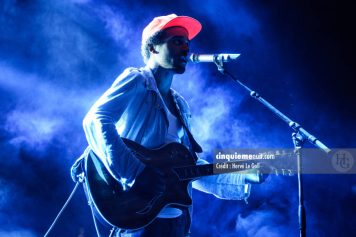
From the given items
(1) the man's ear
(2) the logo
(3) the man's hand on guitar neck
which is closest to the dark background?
(2) the logo

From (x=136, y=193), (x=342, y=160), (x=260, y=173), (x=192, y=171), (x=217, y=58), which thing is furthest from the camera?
(x=342, y=160)

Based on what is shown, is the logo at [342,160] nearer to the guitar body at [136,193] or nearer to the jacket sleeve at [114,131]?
the guitar body at [136,193]

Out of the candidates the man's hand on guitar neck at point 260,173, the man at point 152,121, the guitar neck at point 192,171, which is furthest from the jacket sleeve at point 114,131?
the man's hand on guitar neck at point 260,173

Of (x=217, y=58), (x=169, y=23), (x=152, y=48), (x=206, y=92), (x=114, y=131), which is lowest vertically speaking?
(x=114, y=131)

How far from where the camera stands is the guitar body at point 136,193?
2.35 meters

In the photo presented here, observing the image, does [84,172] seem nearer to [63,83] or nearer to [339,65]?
[63,83]

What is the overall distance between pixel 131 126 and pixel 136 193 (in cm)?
48

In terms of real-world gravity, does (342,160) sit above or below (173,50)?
below

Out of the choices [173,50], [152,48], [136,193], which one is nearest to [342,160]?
[173,50]

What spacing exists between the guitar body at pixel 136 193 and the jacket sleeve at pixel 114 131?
65 millimetres

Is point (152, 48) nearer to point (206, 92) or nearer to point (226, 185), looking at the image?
point (226, 185)

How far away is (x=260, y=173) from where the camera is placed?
2.75 metres

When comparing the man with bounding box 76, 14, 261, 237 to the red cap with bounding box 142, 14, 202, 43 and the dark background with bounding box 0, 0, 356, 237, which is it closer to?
the red cap with bounding box 142, 14, 202, 43

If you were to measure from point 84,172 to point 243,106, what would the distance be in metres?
2.34
